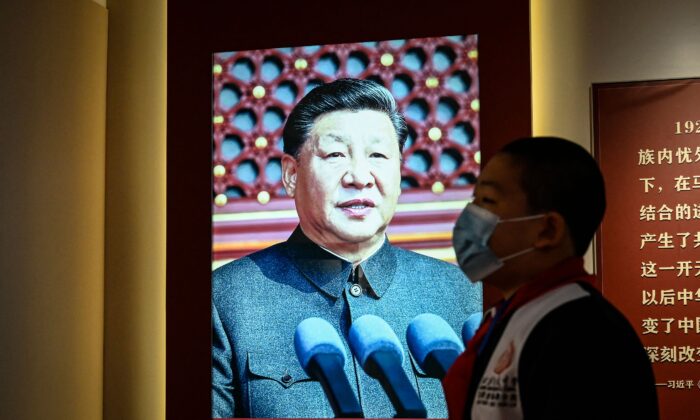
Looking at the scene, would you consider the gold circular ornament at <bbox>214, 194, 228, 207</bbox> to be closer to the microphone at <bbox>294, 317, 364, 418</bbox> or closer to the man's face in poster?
the man's face in poster

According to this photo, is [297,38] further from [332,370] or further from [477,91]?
[332,370]

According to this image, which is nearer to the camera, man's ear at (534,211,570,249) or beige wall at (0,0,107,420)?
man's ear at (534,211,570,249)

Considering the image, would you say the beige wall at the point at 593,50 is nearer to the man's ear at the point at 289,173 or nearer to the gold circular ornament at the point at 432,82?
the gold circular ornament at the point at 432,82

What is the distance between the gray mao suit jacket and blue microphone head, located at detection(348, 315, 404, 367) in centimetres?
3

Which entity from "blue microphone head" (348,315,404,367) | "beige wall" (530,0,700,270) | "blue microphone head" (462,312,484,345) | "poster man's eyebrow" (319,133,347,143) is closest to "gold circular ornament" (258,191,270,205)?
"poster man's eyebrow" (319,133,347,143)

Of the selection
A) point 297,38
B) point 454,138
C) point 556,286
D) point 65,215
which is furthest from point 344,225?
point 556,286

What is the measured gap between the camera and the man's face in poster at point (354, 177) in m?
3.75

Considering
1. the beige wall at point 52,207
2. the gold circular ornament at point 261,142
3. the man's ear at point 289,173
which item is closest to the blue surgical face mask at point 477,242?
the man's ear at point 289,173

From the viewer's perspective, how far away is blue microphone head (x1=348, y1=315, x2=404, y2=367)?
145 inches

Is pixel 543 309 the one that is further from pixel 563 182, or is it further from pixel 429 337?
pixel 429 337

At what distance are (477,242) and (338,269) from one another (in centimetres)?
205

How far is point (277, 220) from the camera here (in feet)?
12.7

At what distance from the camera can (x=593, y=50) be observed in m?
3.79

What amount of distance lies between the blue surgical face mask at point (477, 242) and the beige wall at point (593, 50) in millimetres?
2089
